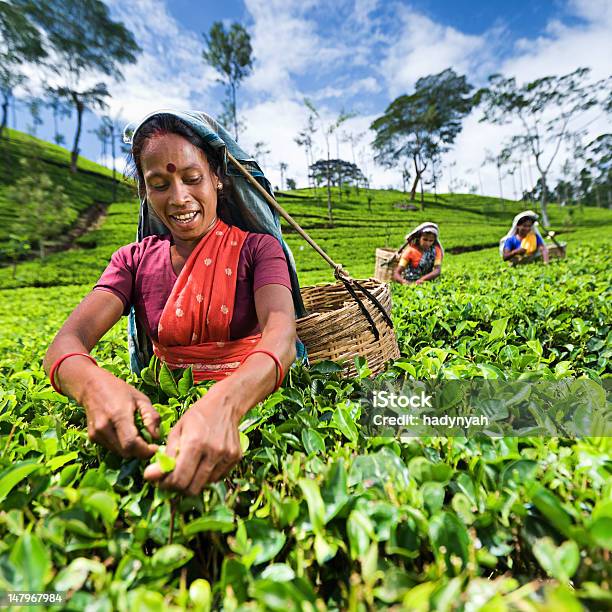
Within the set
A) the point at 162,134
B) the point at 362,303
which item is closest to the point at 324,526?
the point at 362,303

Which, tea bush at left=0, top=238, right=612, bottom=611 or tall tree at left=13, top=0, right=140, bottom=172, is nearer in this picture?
tea bush at left=0, top=238, right=612, bottom=611

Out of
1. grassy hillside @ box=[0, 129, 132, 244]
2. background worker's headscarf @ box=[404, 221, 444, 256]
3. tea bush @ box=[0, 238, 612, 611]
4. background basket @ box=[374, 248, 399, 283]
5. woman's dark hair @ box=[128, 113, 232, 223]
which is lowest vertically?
tea bush @ box=[0, 238, 612, 611]

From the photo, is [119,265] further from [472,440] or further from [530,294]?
[530,294]

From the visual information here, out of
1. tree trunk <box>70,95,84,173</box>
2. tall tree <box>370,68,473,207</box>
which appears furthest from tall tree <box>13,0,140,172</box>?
tall tree <box>370,68,473,207</box>

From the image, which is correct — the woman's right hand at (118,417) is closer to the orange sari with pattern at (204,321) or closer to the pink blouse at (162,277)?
the orange sari with pattern at (204,321)

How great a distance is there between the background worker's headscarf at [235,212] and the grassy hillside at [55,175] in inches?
943

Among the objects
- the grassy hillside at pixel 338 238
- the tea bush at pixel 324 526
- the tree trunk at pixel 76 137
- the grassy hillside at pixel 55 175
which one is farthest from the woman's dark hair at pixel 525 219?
the tree trunk at pixel 76 137

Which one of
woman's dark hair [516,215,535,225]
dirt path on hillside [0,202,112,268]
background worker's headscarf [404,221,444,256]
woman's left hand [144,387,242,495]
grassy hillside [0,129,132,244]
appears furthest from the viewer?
grassy hillside [0,129,132,244]

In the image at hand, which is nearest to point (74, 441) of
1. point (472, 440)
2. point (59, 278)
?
point (472, 440)

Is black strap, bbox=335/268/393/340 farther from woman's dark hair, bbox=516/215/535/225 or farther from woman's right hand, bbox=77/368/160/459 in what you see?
woman's dark hair, bbox=516/215/535/225

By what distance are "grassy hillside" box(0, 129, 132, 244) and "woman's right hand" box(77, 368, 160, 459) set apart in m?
24.9

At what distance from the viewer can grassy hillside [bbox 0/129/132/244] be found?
25298 millimetres

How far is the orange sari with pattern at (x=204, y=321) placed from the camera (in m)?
1.45

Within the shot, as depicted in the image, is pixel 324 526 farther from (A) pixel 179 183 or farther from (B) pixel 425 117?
(B) pixel 425 117
